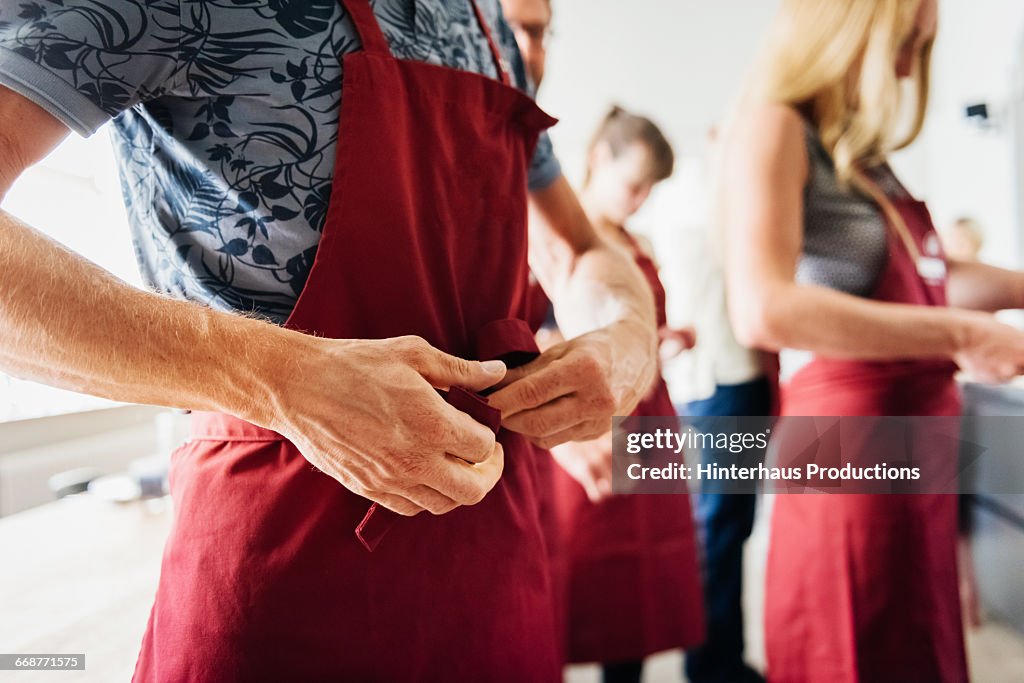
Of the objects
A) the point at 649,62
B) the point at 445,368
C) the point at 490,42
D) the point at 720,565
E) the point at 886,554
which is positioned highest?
the point at 649,62

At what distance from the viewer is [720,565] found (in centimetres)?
120

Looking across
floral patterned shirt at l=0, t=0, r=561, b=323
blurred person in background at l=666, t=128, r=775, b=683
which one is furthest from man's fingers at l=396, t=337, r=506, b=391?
blurred person in background at l=666, t=128, r=775, b=683

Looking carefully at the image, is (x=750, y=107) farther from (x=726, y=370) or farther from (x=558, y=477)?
(x=558, y=477)

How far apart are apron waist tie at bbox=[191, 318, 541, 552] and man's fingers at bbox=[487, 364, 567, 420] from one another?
0.04ft

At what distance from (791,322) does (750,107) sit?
0.29 meters

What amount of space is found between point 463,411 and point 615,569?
734 mm

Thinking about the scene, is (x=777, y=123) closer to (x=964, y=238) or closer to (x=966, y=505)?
(x=964, y=238)

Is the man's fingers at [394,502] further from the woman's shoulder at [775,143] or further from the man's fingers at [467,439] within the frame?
the woman's shoulder at [775,143]

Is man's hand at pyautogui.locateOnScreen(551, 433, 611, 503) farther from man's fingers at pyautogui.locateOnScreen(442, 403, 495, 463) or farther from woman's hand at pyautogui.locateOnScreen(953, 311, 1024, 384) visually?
man's fingers at pyautogui.locateOnScreen(442, 403, 495, 463)

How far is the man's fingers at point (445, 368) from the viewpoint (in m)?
0.36

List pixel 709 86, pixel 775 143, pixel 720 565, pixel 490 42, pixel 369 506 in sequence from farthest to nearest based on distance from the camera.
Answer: pixel 720 565 < pixel 709 86 < pixel 775 143 < pixel 490 42 < pixel 369 506

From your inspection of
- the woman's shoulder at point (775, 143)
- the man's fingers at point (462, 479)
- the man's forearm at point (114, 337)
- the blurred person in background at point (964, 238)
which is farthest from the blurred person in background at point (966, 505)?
the man's forearm at point (114, 337)

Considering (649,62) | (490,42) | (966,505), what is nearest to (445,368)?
(490,42)

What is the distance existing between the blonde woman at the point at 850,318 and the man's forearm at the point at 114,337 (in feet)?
2.13
